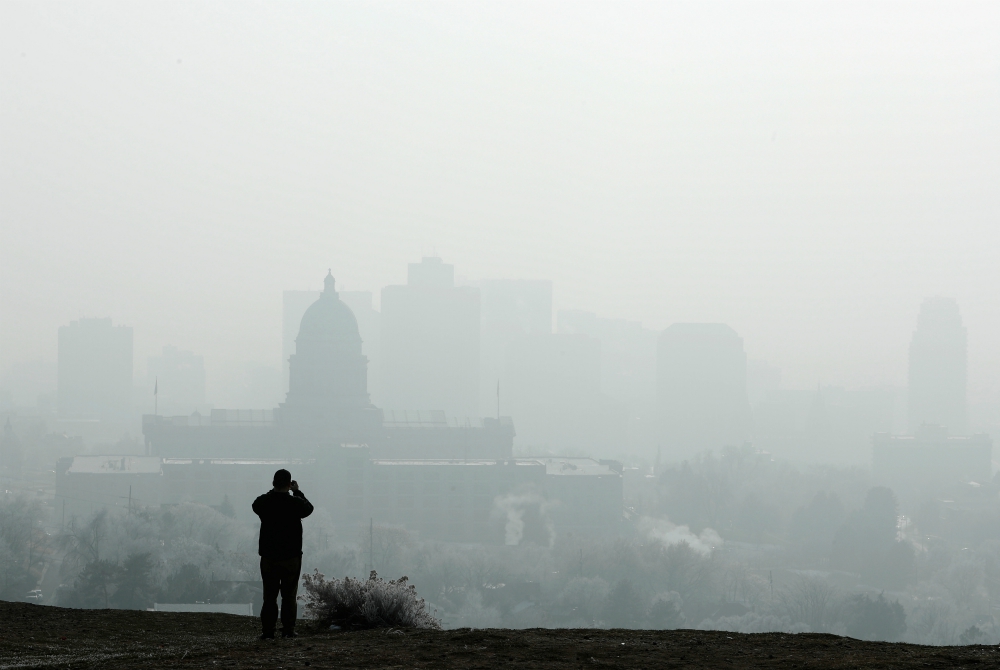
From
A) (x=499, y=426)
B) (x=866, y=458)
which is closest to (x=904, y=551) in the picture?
(x=499, y=426)

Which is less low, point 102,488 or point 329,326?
point 329,326

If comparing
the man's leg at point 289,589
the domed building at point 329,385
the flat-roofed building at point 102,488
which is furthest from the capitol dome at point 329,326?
the man's leg at point 289,589

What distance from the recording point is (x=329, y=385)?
113000 mm

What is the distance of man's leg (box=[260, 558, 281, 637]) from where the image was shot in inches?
334

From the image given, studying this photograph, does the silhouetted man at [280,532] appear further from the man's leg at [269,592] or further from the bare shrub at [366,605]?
the bare shrub at [366,605]

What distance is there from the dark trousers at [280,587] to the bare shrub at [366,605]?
1516 mm

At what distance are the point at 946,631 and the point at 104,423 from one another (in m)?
175

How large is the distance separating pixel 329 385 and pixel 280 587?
105863 millimetres

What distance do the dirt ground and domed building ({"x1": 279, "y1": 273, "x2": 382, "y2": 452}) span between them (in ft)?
326

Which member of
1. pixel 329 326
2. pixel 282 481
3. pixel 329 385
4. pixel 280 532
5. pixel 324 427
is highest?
pixel 329 326

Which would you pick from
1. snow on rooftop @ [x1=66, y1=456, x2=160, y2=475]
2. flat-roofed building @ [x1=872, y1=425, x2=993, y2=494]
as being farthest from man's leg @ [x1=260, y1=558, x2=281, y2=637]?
flat-roofed building @ [x1=872, y1=425, x2=993, y2=494]

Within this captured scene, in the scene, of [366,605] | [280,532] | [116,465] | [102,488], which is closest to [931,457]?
[116,465]

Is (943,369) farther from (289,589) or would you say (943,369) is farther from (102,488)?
(289,589)

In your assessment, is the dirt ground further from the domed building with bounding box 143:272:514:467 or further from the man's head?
the domed building with bounding box 143:272:514:467
